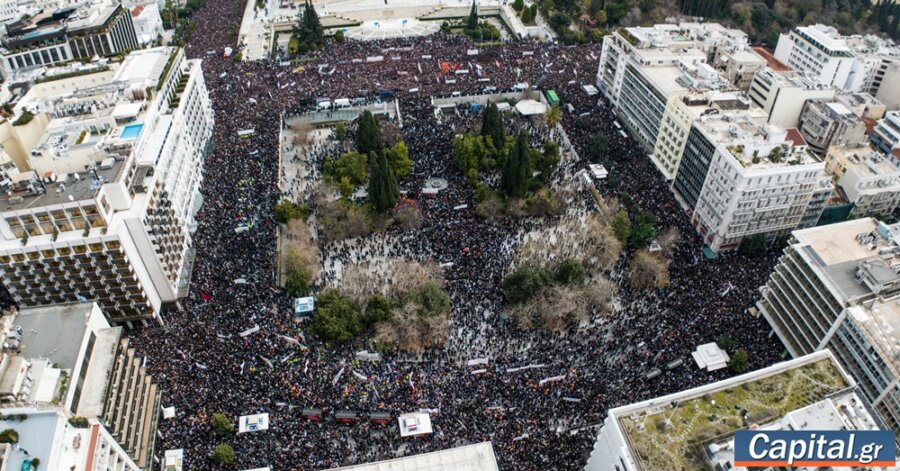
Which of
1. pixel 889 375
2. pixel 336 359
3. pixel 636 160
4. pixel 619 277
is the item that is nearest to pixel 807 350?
pixel 889 375

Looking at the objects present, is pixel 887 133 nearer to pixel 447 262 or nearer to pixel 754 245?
pixel 754 245

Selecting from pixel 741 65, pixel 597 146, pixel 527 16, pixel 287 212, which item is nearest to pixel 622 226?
pixel 597 146

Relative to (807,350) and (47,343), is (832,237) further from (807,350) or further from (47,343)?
(47,343)

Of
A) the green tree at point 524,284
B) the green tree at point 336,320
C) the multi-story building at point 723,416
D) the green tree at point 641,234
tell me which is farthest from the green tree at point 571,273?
the green tree at point 336,320

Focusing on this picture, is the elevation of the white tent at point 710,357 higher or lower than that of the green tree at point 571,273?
lower

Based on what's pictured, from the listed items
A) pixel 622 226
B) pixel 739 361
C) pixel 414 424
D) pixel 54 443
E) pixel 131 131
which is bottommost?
pixel 414 424

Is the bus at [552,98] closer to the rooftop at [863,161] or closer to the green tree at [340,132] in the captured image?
the green tree at [340,132]
